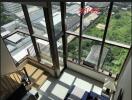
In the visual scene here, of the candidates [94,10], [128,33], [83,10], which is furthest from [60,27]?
[128,33]

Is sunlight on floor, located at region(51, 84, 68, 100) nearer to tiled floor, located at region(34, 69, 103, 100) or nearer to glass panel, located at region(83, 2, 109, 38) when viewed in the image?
tiled floor, located at region(34, 69, 103, 100)

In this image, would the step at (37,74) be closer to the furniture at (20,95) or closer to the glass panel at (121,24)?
the furniture at (20,95)

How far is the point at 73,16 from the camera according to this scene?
15.3 ft

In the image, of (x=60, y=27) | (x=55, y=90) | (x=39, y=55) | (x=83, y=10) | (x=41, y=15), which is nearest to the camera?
(x=83, y=10)

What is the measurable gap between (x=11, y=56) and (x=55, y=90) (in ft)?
6.98

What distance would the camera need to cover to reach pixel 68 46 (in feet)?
18.8

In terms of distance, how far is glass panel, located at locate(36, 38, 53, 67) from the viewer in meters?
5.55

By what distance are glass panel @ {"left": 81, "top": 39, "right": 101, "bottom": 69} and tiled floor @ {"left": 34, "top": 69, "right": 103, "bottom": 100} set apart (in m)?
0.68

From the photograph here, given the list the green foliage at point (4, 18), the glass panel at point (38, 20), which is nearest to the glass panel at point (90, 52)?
the glass panel at point (38, 20)

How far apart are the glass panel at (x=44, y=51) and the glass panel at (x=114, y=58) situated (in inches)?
86.6

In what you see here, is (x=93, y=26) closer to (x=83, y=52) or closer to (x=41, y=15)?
(x=83, y=52)

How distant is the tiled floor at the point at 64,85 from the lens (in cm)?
546

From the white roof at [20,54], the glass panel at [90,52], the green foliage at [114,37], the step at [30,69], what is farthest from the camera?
the step at [30,69]

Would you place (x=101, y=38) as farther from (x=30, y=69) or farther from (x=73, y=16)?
(x=30, y=69)
